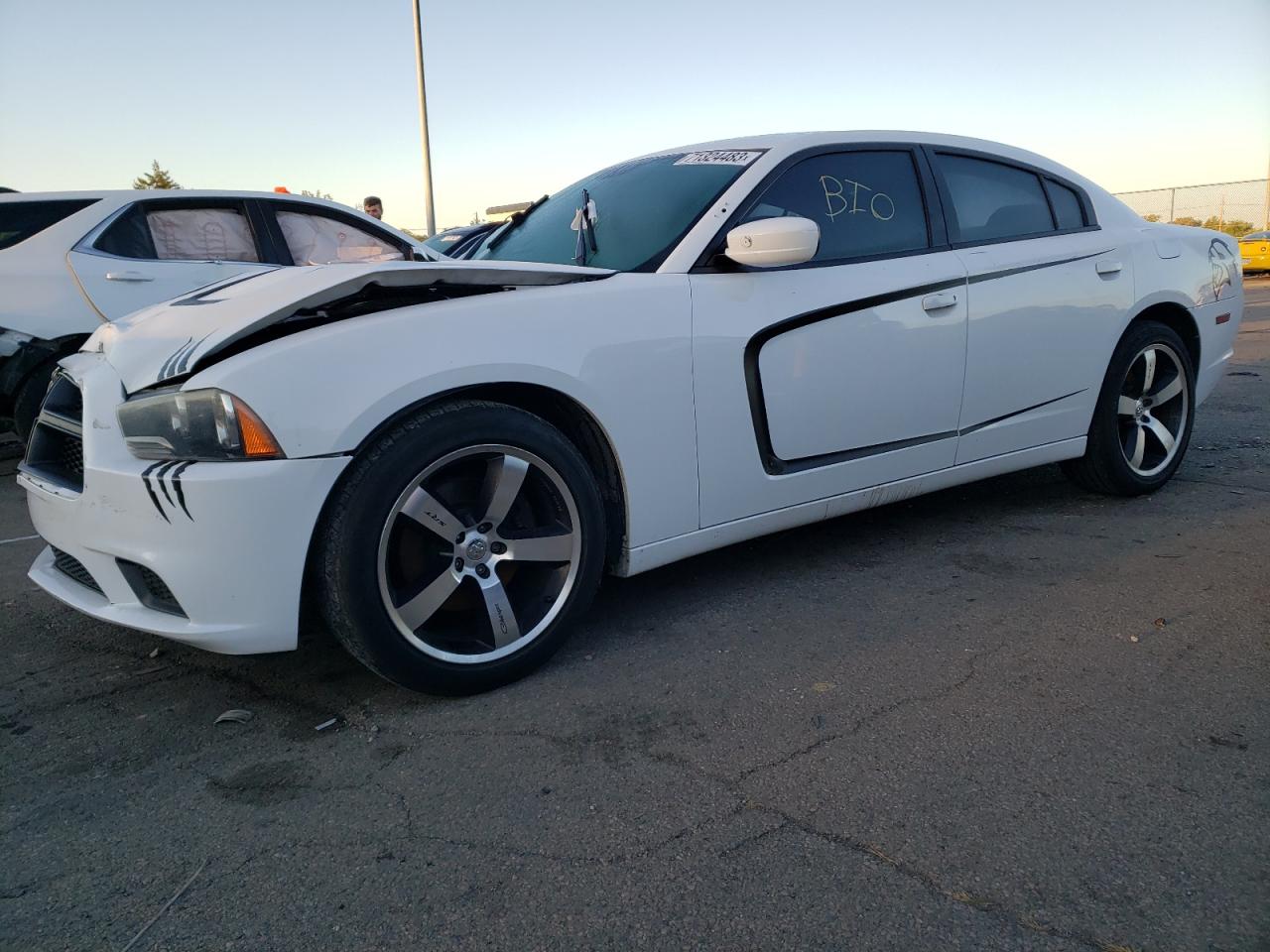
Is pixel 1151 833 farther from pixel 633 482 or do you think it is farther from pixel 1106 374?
pixel 1106 374

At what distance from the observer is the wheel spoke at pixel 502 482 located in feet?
8.58

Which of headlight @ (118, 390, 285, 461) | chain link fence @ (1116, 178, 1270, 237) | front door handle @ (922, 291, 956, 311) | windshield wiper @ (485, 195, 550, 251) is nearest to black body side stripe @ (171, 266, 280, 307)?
headlight @ (118, 390, 285, 461)

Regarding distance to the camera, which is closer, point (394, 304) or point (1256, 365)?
point (394, 304)

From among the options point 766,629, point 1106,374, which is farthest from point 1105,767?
point 1106,374

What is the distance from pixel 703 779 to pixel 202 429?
145 centimetres

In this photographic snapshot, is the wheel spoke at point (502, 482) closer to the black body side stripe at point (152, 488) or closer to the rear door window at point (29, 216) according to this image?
the black body side stripe at point (152, 488)

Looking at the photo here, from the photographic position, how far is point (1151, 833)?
195 centimetres

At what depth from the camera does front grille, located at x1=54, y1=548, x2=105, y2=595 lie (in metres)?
2.63

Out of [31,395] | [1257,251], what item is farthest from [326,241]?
[1257,251]

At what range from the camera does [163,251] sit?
5785 millimetres

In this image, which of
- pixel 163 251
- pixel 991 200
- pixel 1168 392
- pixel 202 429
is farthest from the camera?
pixel 163 251

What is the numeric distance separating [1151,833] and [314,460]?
2.02m

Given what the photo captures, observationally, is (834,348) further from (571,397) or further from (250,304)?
(250,304)

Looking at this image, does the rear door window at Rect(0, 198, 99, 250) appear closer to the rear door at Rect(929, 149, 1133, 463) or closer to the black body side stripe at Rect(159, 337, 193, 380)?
the black body side stripe at Rect(159, 337, 193, 380)
